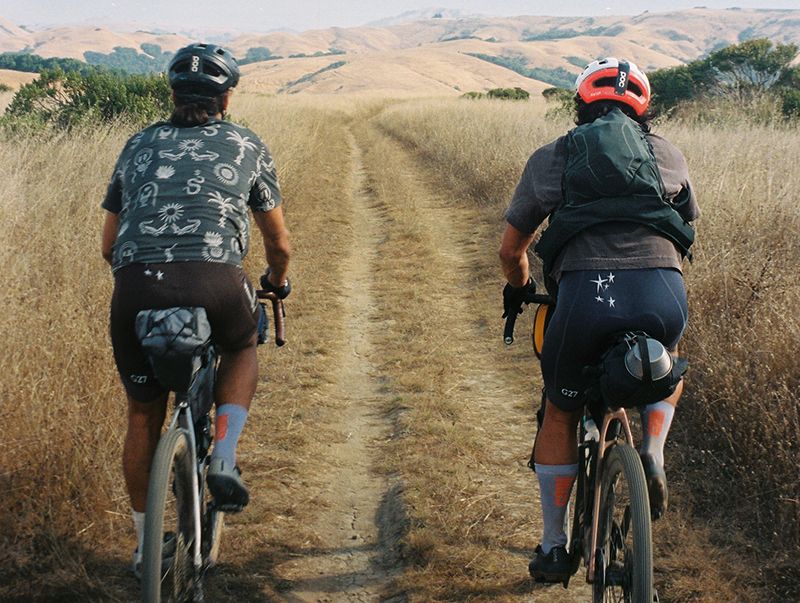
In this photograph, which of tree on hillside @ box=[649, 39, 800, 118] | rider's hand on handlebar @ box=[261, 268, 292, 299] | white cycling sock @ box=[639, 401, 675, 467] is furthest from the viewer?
tree on hillside @ box=[649, 39, 800, 118]

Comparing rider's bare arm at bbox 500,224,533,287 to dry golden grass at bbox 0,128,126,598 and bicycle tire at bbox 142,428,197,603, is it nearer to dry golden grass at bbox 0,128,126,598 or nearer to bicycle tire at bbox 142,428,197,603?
bicycle tire at bbox 142,428,197,603

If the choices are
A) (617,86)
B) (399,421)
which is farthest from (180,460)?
(399,421)

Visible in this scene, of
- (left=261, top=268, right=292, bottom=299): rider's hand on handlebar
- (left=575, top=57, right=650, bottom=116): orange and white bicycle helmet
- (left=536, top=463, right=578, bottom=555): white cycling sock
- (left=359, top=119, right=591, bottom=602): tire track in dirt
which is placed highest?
(left=575, top=57, right=650, bottom=116): orange and white bicycle helmet

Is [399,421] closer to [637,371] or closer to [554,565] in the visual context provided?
[554,565]

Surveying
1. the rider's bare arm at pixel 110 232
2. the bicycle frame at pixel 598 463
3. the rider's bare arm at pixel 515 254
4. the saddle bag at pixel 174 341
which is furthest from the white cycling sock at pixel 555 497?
the rider's bare arm at pixel 110 232

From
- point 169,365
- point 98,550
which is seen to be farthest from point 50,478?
point 169,365

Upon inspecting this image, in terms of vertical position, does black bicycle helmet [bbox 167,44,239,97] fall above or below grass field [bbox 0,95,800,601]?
above

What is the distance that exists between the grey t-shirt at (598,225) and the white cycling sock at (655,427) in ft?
1.55

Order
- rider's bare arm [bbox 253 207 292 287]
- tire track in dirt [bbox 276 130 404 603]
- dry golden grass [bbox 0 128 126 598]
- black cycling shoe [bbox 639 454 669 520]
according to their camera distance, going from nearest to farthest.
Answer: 1. black cycling shoe [bbox 639 454 669 520]
2. rider's bare arm [bbox 253 207 292 287]
3. dry golden grass [bbox 0 128 126 598]
4. tire track in dirt [bbox 276 130 404 603]

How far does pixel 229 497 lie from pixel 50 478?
1146mm

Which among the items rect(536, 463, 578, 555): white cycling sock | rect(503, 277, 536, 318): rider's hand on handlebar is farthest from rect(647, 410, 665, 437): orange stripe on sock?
rect(503, 277, 536, 318): rider's hand on handlebar

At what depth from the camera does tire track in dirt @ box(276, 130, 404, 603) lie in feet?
10.5

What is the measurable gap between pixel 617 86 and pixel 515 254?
66 cm

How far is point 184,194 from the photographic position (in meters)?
2.40
